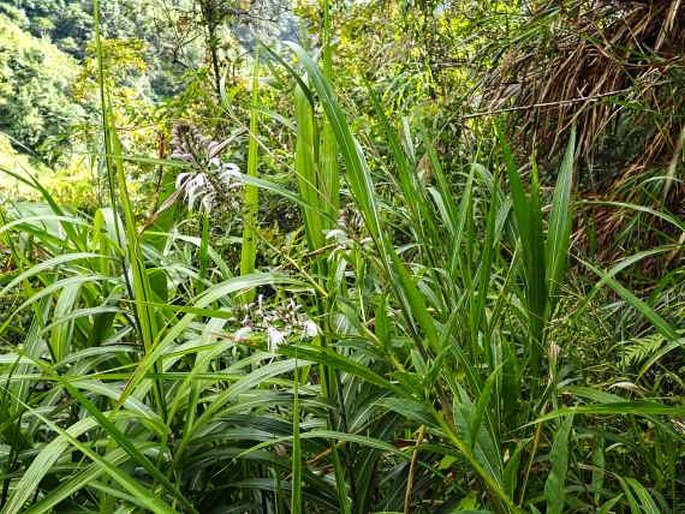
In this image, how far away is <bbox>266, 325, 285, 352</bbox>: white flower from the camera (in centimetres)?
56

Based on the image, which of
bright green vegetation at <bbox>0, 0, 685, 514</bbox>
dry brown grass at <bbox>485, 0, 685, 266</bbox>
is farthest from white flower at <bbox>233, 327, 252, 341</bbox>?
dry brown grass at <bbox>485, 0, 685, 266</bbox>

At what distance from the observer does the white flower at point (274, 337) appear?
56 cm

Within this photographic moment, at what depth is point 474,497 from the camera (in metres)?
0.67

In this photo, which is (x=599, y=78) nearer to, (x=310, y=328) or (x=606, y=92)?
(x=606, y=92)

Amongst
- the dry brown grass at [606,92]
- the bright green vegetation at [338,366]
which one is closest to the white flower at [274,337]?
the bright green vegetation at [338,366]

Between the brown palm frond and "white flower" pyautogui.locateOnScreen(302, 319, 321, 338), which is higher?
the brown palm frond

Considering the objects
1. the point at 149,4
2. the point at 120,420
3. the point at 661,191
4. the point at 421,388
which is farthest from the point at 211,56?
the point at 421,388

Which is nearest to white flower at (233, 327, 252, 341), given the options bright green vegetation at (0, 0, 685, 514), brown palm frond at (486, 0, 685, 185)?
bright green vegetation at (0, 0, 685, 514)

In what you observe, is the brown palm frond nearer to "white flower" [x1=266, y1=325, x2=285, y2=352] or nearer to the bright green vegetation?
the bright green vegetation

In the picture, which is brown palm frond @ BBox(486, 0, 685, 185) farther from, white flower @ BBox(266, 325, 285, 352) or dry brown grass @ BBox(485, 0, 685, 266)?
white flower @ BBox(266, 325, 285, 352)

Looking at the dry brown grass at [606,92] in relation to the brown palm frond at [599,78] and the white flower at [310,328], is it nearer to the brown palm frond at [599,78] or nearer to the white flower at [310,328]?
the brown palm frond at [599,78]

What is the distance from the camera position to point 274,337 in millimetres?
561

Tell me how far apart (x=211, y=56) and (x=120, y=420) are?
1878mm

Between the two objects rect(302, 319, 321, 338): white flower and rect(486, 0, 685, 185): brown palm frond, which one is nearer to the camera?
rect(302, 319, 321, 338): white flower
